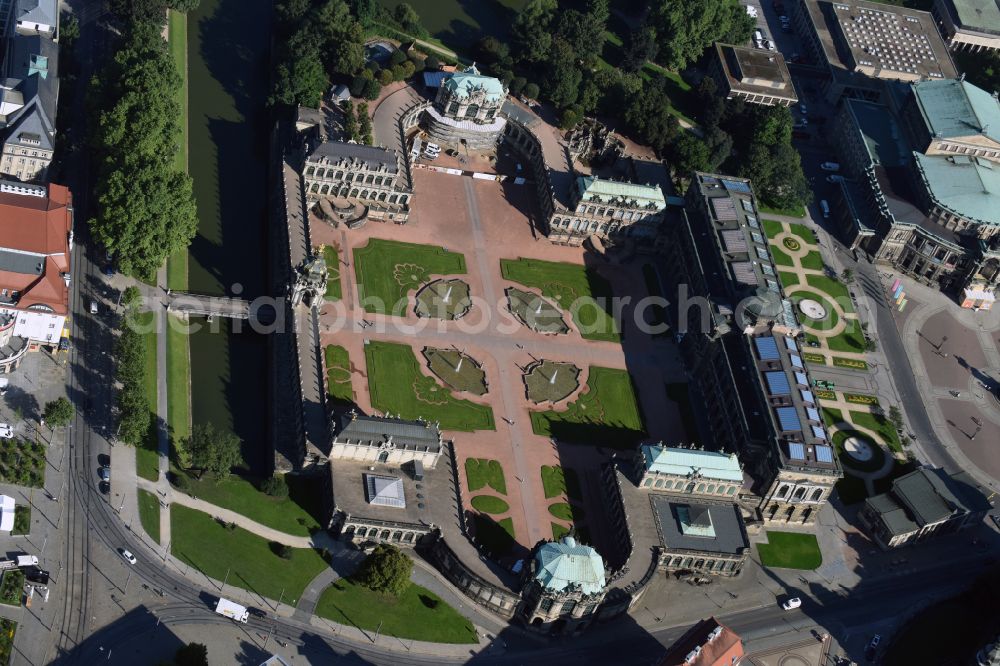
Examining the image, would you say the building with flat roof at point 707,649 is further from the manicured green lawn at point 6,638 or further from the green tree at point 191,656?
the manicured green lawn at point 6,638

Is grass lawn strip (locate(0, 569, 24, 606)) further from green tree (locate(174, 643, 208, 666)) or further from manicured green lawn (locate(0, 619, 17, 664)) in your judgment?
green tree (locate(174, 643, 208, 666))

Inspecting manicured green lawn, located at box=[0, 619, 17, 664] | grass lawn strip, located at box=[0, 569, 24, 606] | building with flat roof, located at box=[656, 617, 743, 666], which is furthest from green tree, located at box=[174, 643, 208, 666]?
building with flat roof, located at box=[656, 617, 743, 666]

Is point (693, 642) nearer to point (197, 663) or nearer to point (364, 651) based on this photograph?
point (364, 651)

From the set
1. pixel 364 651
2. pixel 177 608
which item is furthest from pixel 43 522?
pixel 364 651

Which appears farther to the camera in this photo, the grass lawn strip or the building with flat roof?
the building with flat roof

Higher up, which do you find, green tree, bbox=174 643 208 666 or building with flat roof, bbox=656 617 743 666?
green tree, bbox=174 643 208 666

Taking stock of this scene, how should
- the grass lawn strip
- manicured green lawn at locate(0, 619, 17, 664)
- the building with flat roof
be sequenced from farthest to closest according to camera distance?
the building with flat roof, the grass lawn strip, manicured green lawn at locate(0, 619, 17, 664)

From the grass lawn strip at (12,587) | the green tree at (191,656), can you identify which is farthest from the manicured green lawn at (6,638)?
the green tree at (191,656)

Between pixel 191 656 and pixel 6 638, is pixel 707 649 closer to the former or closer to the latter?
pixel 191 656
